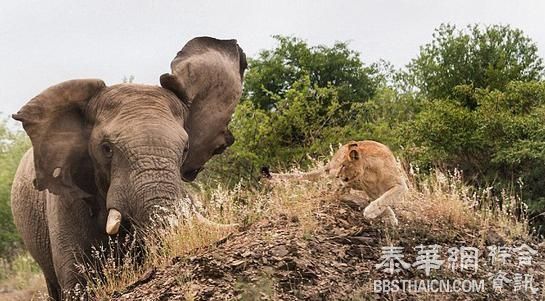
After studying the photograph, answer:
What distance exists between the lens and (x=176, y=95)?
12406 millimetres

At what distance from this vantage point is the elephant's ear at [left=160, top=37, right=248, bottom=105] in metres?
12.5

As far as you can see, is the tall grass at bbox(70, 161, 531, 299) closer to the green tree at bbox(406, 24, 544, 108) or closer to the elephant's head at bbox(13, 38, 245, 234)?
the elephant's head at bbox(13, 38, 245, 234)

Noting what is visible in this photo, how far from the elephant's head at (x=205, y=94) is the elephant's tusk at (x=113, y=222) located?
2.11 metres

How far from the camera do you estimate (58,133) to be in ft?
38.7

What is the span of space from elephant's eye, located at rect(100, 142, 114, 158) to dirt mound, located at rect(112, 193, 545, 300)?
173cm

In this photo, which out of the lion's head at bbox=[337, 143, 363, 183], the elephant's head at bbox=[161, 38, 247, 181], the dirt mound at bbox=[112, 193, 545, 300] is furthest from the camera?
the elephant's head at bbox=[161, 38, 247, 181]

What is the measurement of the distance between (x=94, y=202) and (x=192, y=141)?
5.23 ft

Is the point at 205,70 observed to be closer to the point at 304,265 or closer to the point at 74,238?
the point at 74,238

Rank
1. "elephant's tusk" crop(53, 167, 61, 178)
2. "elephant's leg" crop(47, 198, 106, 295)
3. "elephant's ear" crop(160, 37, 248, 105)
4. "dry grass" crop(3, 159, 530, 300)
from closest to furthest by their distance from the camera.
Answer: "dry grass" crop(3, 159, 530, 300), "elephant's tusk" crop(53, 167, 61, 178), "elephant's leg" crop(47, 198, 106, 295), "elephant's ear" crop(160, 37, 248, 105)

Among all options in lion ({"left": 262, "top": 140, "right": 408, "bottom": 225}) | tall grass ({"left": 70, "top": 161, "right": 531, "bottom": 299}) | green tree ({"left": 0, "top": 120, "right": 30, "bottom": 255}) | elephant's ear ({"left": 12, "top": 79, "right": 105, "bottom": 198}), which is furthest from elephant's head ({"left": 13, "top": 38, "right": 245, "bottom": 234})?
green tree ({"left": 0, "top": 120, "right": 30, "bottom": 255})

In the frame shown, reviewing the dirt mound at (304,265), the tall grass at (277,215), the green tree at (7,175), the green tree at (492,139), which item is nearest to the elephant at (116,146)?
the tall grass at (277,215)

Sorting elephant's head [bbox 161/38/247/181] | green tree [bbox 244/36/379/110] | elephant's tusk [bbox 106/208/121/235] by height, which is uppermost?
green tree [bbox 244/36/379/110]

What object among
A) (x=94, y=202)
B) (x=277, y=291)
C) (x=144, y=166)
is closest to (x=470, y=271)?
(x=277, y=291)

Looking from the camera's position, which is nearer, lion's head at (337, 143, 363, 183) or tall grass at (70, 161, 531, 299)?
tall grass at (70, 161, 531, 299)
